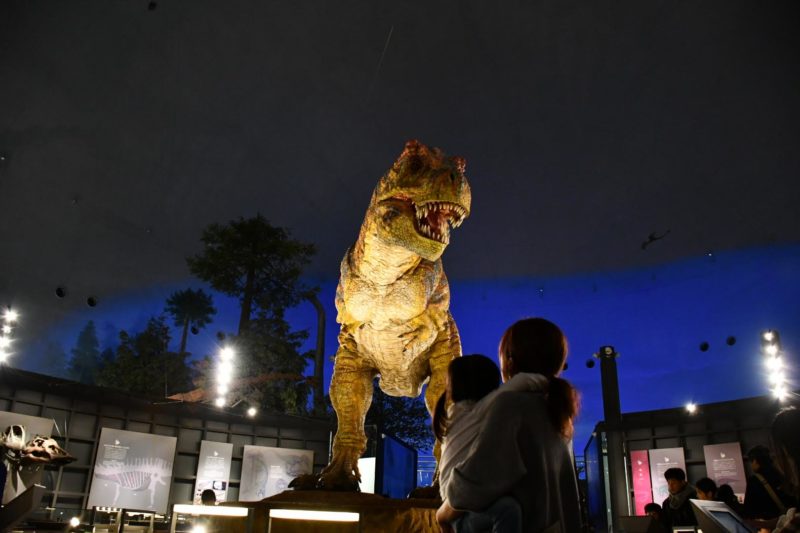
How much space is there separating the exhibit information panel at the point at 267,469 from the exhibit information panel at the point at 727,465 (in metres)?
8.63

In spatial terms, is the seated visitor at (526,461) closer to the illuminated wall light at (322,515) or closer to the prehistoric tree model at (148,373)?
the illuminated wall light at (322,515)

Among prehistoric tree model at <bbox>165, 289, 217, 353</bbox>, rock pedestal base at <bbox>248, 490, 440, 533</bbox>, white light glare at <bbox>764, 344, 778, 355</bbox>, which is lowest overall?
rock pedestal base at <bbox>248, 490, 440, 533</bbox>

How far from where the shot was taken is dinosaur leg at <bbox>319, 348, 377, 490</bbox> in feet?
12.2

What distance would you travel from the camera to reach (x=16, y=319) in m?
10.6

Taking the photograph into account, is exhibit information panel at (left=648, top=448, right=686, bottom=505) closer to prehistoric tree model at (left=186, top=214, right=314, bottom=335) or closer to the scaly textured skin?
the scaly textured skin

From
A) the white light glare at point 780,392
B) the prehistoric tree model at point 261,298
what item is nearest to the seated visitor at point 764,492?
the white light glare at point 780,392

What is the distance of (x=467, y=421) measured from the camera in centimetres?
173

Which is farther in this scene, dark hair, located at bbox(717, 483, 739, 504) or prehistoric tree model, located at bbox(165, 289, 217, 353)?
prehistoric tree model, located at bbox(165, 289, 217, 353)

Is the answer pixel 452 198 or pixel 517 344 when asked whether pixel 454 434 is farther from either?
pixel 452 198

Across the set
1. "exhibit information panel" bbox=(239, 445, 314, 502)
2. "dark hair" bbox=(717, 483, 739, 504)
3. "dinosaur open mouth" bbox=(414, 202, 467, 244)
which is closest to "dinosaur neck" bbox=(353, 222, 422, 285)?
"dinosaur open mouth" bbox=(414, 202, 467, 244)

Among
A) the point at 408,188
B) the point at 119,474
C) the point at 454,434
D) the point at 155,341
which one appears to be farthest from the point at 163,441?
the point at 155,341

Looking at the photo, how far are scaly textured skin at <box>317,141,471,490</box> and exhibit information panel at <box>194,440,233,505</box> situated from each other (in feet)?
29.6

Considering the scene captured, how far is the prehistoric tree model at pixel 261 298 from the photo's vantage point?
16766 millimetres

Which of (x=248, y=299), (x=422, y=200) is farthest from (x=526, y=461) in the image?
(x=248, y=299)
